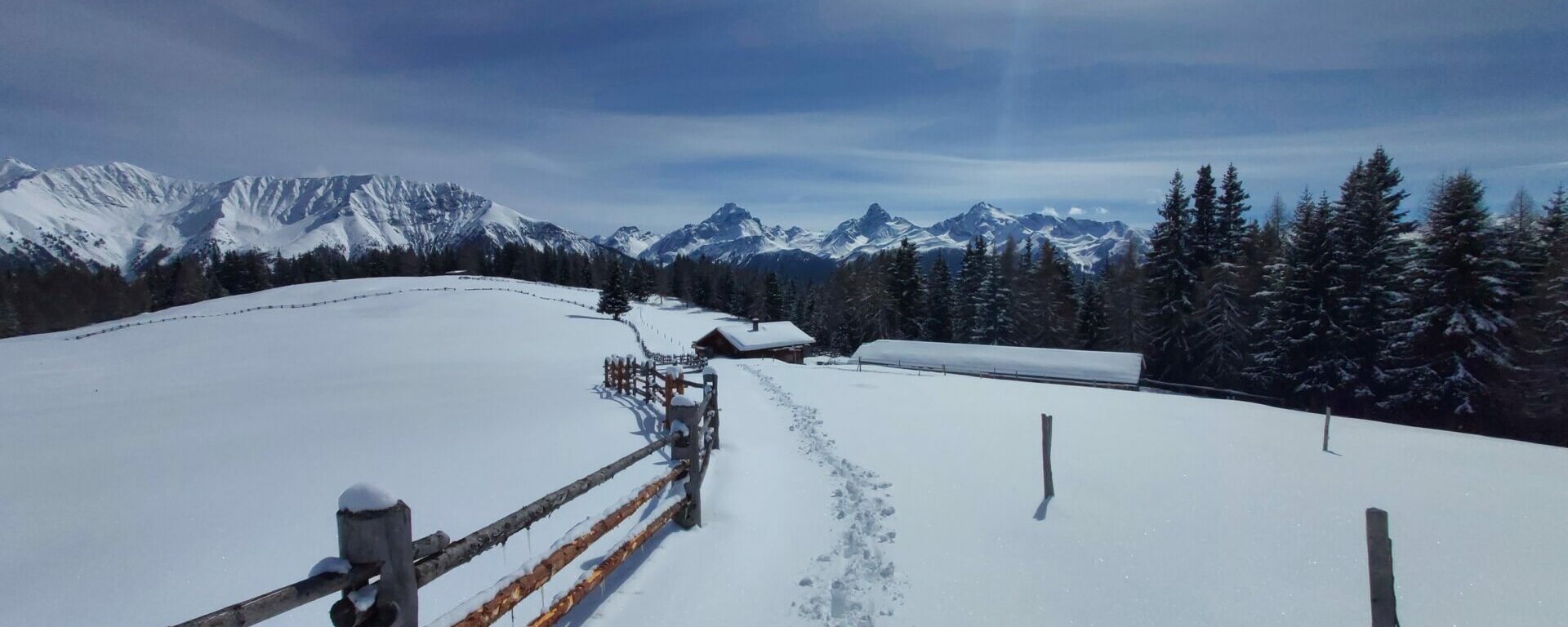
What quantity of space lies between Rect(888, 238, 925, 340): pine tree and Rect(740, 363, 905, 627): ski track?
45281 mm

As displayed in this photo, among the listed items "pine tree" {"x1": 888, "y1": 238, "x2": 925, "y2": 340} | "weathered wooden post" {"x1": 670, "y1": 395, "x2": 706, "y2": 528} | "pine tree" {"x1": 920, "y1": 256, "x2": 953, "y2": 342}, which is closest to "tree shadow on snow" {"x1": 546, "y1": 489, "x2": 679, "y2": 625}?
"weathered wooden post" {"x1": 670, "y1": 395, "x2": 706, "y2": 528}

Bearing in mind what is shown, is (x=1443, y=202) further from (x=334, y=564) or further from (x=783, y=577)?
(x=334, y=564)

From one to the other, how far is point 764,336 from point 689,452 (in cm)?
4111

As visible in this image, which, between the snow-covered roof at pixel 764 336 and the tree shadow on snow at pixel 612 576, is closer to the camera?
the tree shadow on snow at pixel 612 576

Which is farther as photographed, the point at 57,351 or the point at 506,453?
the point at 57,351

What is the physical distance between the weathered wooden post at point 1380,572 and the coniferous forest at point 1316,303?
48.8 feet

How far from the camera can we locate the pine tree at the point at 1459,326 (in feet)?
73.0

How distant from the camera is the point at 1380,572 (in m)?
3.84

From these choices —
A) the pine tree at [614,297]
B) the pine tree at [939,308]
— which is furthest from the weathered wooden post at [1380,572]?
the pine tree at [614,297]

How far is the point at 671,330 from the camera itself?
205ft

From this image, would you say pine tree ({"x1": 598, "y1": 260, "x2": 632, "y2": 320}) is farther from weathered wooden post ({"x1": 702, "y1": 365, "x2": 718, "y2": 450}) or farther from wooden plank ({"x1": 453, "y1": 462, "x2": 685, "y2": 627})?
wooden plank ({"x1": 453, "y1": 462, "x2": 685, "y2": 627})

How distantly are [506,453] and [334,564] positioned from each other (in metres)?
8.62

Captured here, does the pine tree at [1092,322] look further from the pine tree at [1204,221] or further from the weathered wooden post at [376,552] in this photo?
the weathered wooden post at [376,552]

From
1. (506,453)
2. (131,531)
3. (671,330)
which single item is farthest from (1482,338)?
(671,330)
